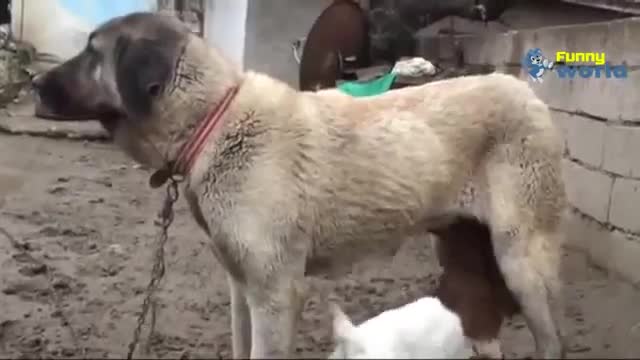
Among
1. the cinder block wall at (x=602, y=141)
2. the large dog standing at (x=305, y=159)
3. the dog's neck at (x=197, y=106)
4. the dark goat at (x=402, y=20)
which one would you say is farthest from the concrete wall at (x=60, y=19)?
the dog's neck at (x=197, y=106)

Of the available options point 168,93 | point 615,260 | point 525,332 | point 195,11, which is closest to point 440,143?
point 168,93

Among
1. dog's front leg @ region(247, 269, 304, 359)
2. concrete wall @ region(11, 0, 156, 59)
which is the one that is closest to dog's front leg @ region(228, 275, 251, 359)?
→ dog's front leg @ region(247, 269, 304, 359)

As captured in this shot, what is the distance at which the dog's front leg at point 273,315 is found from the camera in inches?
141

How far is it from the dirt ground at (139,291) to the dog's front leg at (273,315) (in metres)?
0.81

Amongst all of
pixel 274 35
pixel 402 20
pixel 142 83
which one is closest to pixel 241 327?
pixel 142 83

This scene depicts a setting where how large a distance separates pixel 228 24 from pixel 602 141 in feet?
21.3

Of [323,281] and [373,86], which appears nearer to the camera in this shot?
[323,281]

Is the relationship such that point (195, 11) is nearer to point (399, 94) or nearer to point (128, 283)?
point (128, 283)

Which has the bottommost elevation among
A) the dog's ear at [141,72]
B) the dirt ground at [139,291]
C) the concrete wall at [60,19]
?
the dirt ground at [139,291]

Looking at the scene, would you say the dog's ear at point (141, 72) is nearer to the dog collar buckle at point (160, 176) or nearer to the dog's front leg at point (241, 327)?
the dog collar buckle at point (160, 176)

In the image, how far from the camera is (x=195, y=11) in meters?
13.3

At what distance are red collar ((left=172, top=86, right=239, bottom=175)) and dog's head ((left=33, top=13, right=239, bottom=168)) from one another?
0.03m

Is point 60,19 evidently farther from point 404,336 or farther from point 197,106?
point 404,336

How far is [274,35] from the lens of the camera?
11.5 metres
